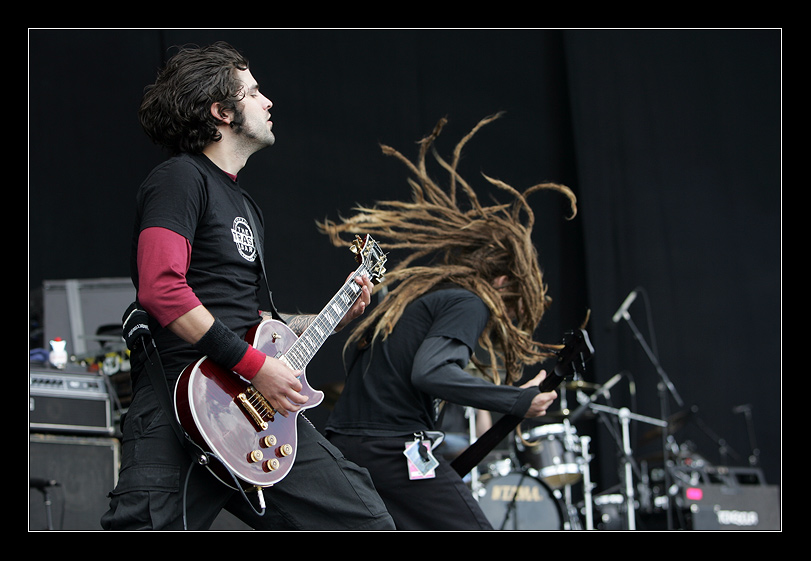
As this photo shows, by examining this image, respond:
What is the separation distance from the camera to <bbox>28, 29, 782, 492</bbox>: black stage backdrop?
20.2 feet

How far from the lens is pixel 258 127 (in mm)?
2584

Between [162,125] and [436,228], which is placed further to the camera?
[436,228]

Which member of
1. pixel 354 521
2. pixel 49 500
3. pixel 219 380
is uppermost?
pixel 219 380

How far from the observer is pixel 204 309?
2.16 metres

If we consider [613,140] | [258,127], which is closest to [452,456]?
[258,127]

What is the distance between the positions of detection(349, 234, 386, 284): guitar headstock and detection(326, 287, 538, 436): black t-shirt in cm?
21

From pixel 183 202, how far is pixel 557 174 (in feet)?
18.0

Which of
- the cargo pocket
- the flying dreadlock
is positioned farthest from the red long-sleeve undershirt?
the flying dreadlock

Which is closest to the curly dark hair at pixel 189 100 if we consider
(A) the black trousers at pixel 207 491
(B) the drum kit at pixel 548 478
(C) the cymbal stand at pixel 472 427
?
(A) the black trousers at pixel 207 491

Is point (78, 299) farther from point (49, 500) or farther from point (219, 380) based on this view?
point (219, 380)

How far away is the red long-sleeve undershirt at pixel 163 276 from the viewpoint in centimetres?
210

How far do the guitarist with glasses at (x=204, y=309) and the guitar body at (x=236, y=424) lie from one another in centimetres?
5

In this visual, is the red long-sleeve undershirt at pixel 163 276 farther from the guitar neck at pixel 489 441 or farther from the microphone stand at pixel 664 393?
the microphone stand at pixel 664 393

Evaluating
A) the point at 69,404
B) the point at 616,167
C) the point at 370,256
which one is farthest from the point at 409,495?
the point at 616,167
